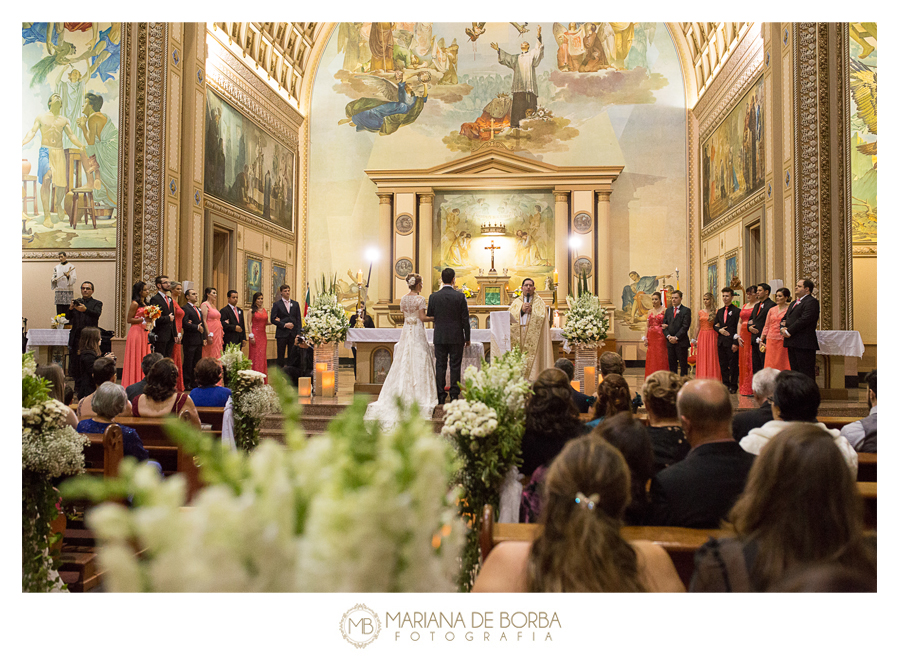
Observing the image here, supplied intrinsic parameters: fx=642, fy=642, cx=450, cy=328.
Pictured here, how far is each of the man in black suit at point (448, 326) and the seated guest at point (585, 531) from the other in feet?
18.3

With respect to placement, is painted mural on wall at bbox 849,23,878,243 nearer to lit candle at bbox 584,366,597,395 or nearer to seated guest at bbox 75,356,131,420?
lit candle at bbox 584,366,597,395

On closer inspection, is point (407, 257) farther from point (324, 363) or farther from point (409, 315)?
point (409, 315)

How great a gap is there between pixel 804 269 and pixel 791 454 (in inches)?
354

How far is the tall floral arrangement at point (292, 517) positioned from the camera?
0.80 meters

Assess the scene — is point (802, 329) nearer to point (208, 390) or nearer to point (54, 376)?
point (208, 390)

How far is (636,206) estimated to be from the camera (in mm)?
16266

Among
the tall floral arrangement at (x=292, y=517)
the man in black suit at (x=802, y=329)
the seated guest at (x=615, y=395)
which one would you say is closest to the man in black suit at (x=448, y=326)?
the seated guest at (x=615, y=395)

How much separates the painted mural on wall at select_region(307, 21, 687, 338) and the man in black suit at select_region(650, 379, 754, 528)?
45.7 ft

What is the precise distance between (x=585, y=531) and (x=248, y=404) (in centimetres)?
443

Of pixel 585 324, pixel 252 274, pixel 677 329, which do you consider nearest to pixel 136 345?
pixel 585 324

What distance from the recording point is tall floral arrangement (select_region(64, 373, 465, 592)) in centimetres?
80

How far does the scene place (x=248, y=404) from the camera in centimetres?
534

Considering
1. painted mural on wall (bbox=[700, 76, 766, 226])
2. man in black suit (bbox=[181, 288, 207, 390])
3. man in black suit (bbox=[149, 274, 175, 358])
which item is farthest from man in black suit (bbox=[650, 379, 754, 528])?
painted mural on wall (bbox=[700, 76, 766, 226])
